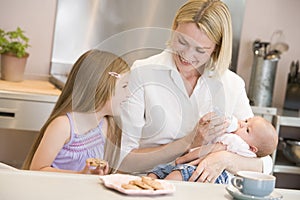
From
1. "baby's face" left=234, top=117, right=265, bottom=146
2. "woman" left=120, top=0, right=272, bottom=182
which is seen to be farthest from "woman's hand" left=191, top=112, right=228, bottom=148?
"baby's face" left=234, top=117, right=265, bottom=146

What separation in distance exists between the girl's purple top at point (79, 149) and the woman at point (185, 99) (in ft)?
0.42

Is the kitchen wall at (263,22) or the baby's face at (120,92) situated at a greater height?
the kitchen wall at (263,22)

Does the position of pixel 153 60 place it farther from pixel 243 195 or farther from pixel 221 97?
pixel 243 195

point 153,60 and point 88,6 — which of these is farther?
point 88,6

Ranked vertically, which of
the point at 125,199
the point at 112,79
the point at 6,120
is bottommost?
the point at 6,120

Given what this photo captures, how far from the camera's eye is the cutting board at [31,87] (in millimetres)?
2936

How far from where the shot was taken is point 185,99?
1.88 meters

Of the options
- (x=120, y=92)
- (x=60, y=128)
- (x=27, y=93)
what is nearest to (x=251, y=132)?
(x=120, y=92)

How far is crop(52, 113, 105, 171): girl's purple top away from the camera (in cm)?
185

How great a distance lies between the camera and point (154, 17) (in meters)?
3.57

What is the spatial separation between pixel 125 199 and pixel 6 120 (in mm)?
1835

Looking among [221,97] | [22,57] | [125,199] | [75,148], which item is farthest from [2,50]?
[125,199]

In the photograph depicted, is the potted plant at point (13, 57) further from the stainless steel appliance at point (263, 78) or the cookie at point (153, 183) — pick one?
the cookie at point (153, 183)

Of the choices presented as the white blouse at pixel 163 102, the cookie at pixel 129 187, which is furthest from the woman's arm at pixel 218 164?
the cookie at pixel 129 187
